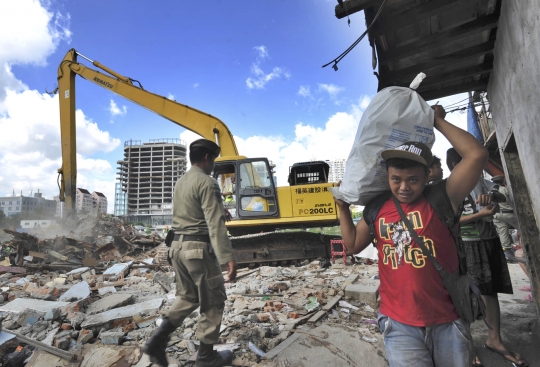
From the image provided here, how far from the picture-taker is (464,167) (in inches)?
51.1

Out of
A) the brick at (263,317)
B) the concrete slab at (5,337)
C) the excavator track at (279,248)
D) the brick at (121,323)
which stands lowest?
the brick at (263,317)

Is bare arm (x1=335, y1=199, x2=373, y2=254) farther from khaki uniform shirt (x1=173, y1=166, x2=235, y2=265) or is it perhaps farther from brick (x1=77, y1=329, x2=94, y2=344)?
brick (x1=77, y1=329, x2=94, y2=344)

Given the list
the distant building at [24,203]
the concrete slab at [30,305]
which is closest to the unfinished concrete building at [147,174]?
the distant building at [24,203]

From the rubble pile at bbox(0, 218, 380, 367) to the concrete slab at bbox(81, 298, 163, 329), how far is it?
0.01 meters

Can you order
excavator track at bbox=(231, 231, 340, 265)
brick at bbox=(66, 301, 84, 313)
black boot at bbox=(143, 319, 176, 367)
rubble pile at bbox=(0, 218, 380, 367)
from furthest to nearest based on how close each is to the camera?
excavator track at bbox=(231, 231, 340, 265), brick at bbox=(66, 301, 84, 313), rubble pile at bbox=(0, 218, 380, 367), black boot at bbox=(143, 319, 176, 367)

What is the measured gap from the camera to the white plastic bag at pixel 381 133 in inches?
55.1

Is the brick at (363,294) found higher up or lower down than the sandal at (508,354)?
higher up

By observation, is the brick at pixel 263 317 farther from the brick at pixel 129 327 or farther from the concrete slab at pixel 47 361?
the concrete slab at pixel 47 361

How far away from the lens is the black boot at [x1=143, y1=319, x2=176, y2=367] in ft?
7.61

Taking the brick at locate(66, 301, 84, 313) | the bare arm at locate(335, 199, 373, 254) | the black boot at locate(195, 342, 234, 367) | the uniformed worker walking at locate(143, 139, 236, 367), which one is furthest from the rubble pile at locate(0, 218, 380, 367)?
the bare arm at locate(335, 199, 373, 254)

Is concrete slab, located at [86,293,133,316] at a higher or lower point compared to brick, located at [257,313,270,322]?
higher

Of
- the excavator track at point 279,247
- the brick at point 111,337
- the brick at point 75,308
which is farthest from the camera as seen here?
the excavator track at point 279,247

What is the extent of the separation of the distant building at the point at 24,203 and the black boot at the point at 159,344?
251ft

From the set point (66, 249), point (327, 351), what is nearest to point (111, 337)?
point (327, 351)
